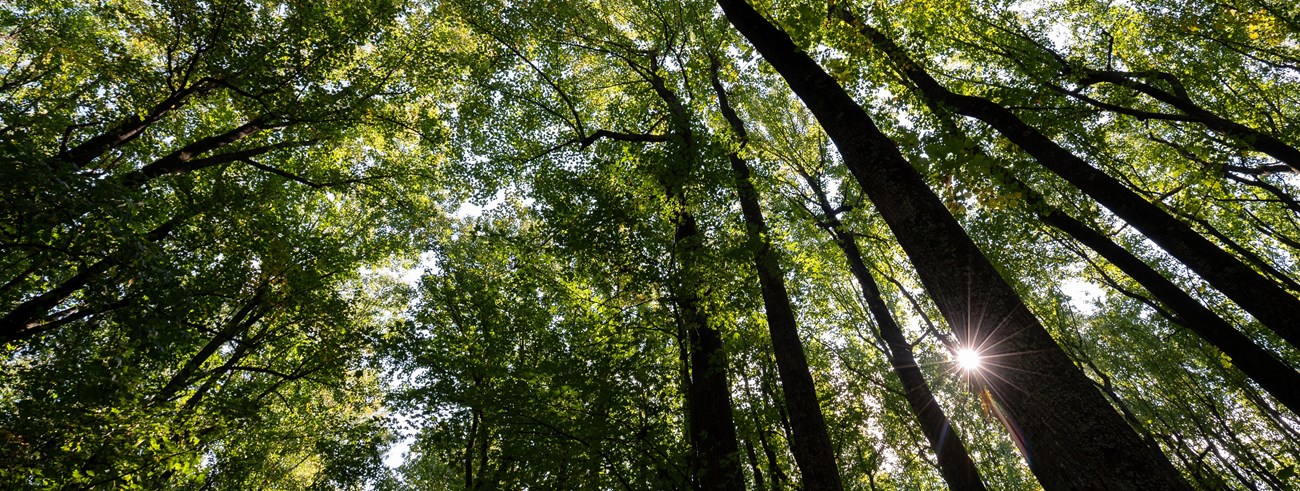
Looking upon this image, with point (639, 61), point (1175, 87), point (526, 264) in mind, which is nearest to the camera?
point (1175, 87)

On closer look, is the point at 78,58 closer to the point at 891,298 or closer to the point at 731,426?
the point at 731,426

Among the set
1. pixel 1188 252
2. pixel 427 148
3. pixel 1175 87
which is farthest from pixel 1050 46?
pixel 427 148

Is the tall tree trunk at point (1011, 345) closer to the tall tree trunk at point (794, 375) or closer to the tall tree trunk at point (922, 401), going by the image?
the tall tree trunk at point (794, 375)

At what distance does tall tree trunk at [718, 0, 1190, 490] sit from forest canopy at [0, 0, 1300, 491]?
0.02m

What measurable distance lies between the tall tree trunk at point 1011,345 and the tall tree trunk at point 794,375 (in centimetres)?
344

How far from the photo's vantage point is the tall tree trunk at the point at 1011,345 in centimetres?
198

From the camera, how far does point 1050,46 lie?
1098 cm

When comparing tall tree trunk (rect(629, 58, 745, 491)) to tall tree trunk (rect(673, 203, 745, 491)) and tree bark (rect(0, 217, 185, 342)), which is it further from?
tree bark (rect(0, 217, 185, 342))

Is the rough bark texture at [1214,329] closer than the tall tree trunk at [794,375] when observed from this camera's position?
No

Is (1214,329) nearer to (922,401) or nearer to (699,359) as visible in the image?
(922,401)

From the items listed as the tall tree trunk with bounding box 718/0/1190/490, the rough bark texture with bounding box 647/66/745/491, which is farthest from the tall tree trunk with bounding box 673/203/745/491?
the tall tree trunk with bounding box 718/0/1190/490

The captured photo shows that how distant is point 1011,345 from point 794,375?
441cm

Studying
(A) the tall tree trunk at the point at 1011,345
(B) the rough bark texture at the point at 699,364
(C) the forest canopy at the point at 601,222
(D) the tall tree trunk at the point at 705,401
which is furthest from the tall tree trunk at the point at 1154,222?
(D) the tall tree trunk at the point at 705,401

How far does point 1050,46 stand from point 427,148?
51.5 feet
